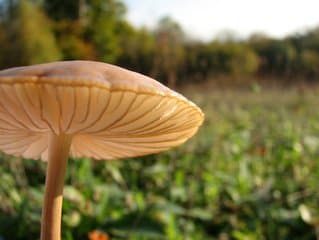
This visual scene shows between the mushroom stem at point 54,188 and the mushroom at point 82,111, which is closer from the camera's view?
the mushroom at point 82,111

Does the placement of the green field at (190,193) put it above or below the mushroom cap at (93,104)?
below

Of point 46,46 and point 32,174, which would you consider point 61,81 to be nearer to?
→ point 32,174

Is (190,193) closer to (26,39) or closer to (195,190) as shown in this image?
(195,190)

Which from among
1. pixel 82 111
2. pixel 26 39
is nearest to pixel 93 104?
pixel 82 111

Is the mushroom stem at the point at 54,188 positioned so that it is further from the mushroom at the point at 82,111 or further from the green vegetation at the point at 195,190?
the green vegetation at the point at 195,190

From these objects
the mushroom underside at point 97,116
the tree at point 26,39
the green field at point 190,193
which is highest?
the tree at point 26,39

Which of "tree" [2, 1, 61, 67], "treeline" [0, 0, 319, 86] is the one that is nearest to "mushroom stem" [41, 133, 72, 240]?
"treeline" [0, 0, 319, 86]

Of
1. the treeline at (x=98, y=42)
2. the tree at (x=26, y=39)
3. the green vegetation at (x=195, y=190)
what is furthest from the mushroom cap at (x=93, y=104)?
the tree at (x=26, y=39)

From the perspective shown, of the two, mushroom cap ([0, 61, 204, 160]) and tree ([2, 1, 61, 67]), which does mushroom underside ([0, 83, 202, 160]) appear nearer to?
mushroom cap ([0, 61, 204, 160])
